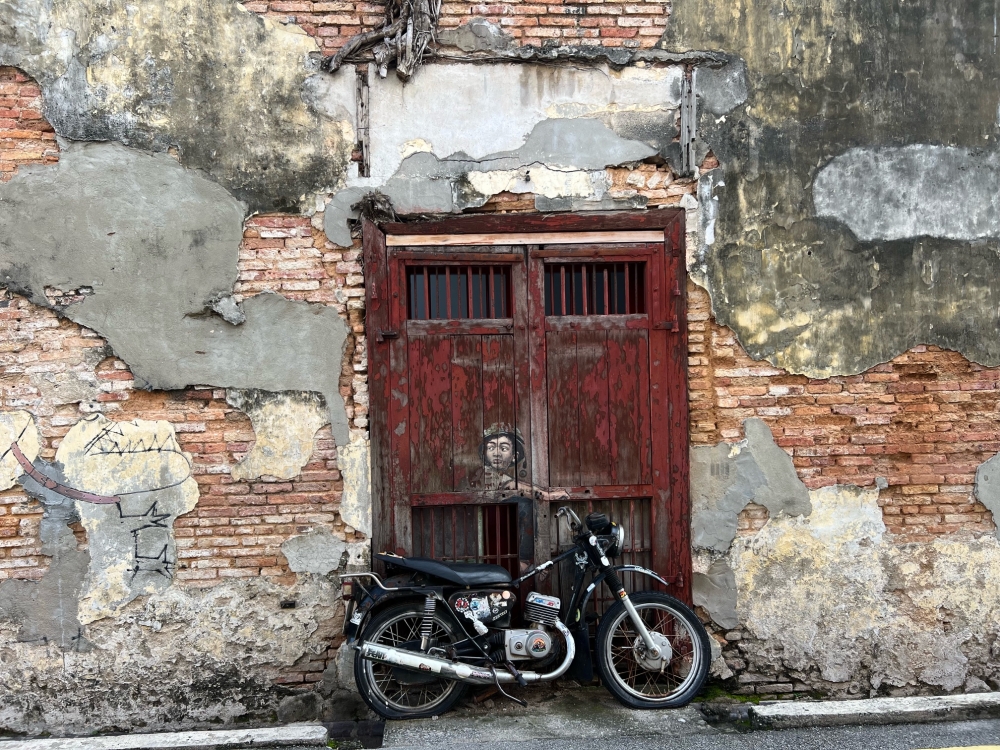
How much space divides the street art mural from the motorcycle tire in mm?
1220

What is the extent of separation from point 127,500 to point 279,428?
926 mm

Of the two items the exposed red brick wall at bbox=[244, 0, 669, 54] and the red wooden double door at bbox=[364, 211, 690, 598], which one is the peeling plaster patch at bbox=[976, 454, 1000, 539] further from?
the exposed red brick wall at bbox=[244, 0, 669, 54]

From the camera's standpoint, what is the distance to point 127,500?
4.78 m

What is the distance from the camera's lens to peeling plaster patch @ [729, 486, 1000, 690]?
5.01 meters

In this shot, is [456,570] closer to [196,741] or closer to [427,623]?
[427,623]

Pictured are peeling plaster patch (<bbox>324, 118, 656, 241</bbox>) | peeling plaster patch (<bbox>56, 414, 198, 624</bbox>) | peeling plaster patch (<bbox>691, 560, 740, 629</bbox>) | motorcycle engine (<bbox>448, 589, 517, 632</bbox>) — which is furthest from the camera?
peeling plaster patch (<bbox>691, 560, 740, 629</bbox>)

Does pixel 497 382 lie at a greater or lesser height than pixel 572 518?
greater

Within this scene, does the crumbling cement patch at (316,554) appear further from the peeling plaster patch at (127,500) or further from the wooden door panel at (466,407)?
the wooden door panel at (466,407)

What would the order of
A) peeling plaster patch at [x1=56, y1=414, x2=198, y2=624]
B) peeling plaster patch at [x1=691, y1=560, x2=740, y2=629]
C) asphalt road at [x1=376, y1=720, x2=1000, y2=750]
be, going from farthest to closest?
peeling plaster patch at [x1=691, y1=560, x2=740, y2=629]
peeling plaster patch at [x1=56, y1=414, x2=198, y2=624]
asphalt road at [x1=376, y1=720, x2=1000, y2=750]

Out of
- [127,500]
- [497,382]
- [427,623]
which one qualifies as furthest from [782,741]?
[127,500]

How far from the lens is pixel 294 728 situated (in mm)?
4598

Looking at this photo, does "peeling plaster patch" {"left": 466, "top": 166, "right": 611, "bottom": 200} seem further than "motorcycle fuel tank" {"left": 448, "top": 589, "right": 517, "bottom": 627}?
Yes

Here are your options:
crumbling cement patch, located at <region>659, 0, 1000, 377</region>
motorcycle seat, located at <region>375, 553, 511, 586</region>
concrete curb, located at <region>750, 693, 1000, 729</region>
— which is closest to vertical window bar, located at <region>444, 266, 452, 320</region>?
motorcycle seat, located at <region>375, 553, 511, 586</region>

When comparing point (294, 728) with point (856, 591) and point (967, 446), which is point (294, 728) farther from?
point (967, 446)
